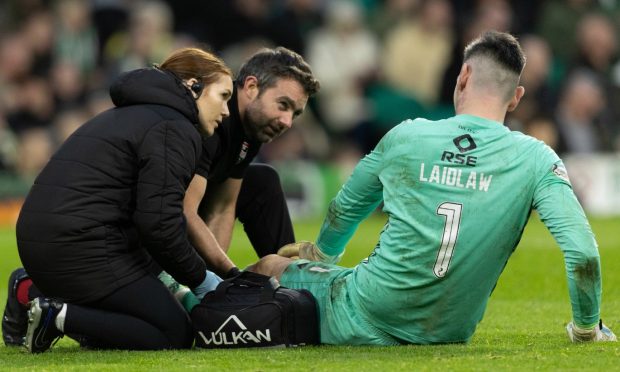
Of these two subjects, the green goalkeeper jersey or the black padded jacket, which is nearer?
the green goalkeeper jersey

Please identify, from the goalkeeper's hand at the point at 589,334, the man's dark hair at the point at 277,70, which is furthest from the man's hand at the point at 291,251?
the goalkeeper's hand at the point at 589,334

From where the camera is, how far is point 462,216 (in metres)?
5.79

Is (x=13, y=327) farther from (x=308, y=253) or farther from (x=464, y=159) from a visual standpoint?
(x=464, y=159)

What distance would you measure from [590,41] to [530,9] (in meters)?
1.30

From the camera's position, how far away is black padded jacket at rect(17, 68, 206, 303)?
19.4 feet

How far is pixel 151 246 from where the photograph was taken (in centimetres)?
595

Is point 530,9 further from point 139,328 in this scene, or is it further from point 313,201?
point 139,328

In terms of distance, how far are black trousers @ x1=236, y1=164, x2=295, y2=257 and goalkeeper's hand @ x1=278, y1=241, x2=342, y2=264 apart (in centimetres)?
143

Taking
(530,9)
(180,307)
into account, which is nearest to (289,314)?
(180,307)

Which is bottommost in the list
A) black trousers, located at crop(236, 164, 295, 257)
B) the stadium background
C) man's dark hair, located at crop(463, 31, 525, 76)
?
the stadium background

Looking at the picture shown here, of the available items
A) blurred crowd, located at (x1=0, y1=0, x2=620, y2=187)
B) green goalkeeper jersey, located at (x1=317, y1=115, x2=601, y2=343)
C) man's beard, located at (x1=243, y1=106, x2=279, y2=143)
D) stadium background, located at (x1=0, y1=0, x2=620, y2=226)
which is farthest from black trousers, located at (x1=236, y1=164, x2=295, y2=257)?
blurred crowd, located at (x1=0, y1=0, x2=620, y2=187)

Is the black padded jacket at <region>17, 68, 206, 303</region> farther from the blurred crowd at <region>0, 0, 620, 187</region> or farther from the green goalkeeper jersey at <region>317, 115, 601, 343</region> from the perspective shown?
the blurred crowd at <region>0, 0, 620, 187</region>

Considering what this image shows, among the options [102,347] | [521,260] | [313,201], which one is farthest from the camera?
[313,201]

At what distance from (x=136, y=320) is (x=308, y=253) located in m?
1.05
